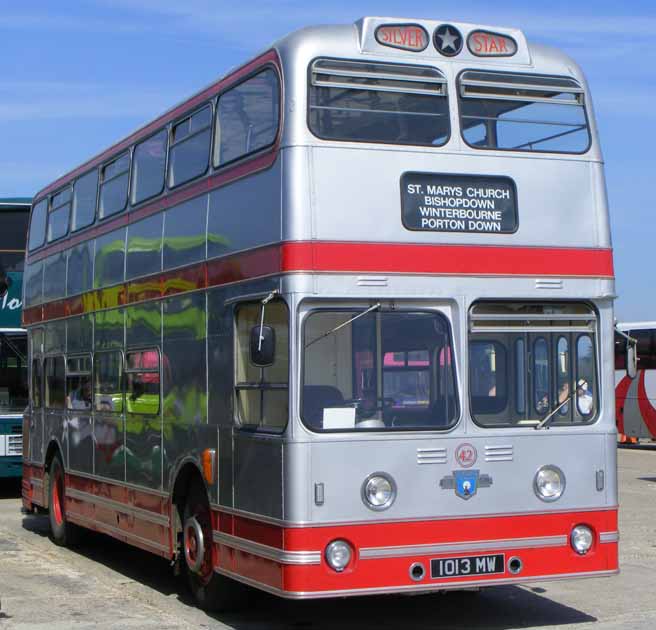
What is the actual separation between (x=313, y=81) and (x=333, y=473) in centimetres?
270

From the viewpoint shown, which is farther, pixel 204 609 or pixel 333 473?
pixel 204 609

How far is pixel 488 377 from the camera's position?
31.7 feet

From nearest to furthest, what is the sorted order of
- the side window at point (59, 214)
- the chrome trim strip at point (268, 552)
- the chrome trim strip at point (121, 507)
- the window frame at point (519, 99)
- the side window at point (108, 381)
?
the chrome trim strip at point (268, 552)
the window frame at point (519, 99)
the chrome trim strip at point (121, 507)
the side window at point (108, 381)
the side window at point (59, 214)

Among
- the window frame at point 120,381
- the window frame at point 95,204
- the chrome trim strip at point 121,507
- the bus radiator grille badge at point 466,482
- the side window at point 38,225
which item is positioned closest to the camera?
the bus radiator grille badge at point 466,482

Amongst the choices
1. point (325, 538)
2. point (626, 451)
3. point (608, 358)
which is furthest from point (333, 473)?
point (626, 451)

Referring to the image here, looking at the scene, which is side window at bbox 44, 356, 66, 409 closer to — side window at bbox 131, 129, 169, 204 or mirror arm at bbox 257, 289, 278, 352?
side window at bbox 131, 129, 169, 204

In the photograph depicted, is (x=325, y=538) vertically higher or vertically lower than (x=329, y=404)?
lower

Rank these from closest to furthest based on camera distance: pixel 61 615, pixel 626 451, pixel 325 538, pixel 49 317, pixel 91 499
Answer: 1. pixel 325 538
2. pixel 61 615
3. pixel 91 499
4. pixel 49 317
5. pixel 626 451

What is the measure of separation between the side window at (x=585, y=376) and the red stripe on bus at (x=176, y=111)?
2995mm

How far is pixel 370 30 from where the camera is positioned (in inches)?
378

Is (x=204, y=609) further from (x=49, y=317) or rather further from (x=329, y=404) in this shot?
(x=49, y=317)

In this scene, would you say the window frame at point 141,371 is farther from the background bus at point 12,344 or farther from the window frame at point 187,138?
the background bus at point 12,344

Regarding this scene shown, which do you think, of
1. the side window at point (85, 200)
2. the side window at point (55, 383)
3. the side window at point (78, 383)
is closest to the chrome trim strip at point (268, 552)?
the side window at point (78, 383)

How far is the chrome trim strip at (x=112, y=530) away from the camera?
39.0 ft
